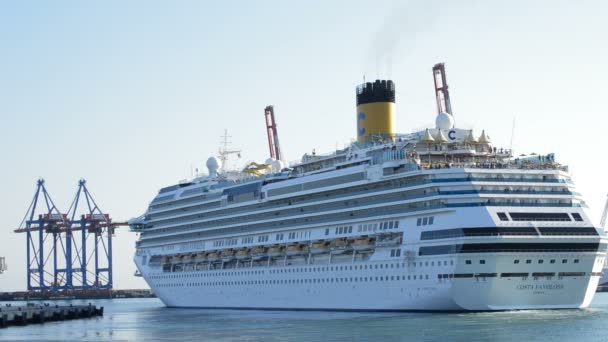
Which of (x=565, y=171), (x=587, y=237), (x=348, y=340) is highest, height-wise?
(x=565, y=171)

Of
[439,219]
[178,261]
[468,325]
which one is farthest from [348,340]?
[178,261]

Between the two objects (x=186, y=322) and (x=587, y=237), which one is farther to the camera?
(x=186, y=322)

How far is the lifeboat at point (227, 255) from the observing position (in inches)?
2904

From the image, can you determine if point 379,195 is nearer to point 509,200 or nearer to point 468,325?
point 509,200

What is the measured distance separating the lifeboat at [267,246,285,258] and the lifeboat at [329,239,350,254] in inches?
219

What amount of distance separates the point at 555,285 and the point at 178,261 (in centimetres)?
3493

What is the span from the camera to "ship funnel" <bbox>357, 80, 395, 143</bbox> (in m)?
68.2

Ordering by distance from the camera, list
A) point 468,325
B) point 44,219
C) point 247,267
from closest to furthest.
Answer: point 468,325 → point 247,267 → point 44,219

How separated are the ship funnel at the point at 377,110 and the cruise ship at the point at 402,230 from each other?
0.09 meters

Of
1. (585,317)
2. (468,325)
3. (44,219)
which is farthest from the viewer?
(44,219)

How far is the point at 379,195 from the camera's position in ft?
196

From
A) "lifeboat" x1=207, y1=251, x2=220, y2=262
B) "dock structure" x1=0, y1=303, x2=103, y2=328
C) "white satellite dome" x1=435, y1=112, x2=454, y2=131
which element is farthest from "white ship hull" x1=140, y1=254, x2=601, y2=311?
"dock structure" x1=0, y1=303, x2=103, y2=328

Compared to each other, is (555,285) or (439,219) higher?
(439,219)

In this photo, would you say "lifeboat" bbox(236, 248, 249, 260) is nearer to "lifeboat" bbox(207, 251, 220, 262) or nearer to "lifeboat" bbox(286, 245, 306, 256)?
"lifeboat" bbox(207, 251, 220, 262)
